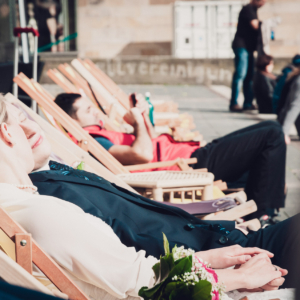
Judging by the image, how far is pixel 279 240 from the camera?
77.5 inches

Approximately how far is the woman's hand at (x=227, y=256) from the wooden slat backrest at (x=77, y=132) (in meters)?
1.45

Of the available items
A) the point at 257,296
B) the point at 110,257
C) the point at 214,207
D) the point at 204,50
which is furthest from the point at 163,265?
the point at 204,50

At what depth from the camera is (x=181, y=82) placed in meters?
14.3

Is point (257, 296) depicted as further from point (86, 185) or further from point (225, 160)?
point (225, 160)

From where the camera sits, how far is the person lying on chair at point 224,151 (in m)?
3.22

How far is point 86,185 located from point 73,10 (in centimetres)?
1606

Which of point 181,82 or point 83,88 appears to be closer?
point 83,88

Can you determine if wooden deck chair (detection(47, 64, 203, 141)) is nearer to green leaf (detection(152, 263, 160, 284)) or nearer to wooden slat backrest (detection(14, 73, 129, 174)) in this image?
wooden slat backrest (detection(14, 73, 129, 174))

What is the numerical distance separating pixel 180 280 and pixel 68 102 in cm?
258

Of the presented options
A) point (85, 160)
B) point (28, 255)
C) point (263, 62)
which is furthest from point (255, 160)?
point (263, 62)

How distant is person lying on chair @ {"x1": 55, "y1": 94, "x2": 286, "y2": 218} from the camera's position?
3.22m

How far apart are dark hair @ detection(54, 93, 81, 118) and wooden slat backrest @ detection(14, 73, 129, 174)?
13.1 inches

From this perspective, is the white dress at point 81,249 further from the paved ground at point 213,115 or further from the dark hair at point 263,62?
the dark hair at point 263,62

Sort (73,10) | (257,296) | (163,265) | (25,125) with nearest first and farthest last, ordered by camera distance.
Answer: (163,265) < (257,296) < (25,125) < (73,10)
